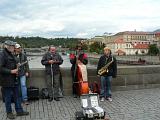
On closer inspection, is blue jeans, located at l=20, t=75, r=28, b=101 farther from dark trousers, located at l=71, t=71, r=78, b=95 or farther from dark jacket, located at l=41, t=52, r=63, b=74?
dark trousers, located at l=71, t=71, r=78, b=95

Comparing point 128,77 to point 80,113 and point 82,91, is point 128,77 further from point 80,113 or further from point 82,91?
point 80,113

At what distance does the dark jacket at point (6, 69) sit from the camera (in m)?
7.36

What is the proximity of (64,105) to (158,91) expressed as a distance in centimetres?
369

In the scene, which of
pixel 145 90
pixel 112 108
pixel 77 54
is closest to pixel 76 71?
pixel 77 54

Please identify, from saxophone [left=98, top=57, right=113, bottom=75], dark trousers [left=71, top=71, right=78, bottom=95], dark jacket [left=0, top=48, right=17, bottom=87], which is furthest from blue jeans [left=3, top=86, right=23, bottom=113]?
saxophone [left=98, top=57, right=113, bottom=75]

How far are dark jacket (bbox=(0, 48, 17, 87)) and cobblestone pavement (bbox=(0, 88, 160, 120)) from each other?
82 cm

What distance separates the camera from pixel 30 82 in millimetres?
10609

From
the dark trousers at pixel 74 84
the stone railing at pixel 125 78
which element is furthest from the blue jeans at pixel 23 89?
the dark trousers at pixel 74 84

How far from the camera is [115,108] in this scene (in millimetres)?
8594

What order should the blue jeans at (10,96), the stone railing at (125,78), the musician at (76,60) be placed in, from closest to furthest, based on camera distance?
1. the blue jeans at (10,96)
2. the musician at (76,60)
3. the stone railing at (125,78)

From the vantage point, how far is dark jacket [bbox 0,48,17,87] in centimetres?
736

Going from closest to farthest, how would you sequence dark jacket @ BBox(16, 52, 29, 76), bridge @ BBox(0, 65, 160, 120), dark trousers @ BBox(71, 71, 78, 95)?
1. bridge @ BBox(0, 65, 160, 120)
2. dark jacket @ BBox(16, 52, 29, 76)
3. dark trousers @ BBox(71, 71, 78, 95)

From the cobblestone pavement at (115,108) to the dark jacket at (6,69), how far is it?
825 mm

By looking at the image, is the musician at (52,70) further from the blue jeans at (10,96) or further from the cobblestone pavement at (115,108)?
the blue jeans at (10,96)
